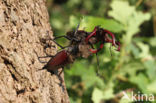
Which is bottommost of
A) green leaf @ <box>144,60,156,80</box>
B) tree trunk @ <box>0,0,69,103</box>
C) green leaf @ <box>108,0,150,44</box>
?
tree trunk @ <box>0,0,69,103</box>

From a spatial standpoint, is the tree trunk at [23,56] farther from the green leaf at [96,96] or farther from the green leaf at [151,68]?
the green leaf at [151,68]

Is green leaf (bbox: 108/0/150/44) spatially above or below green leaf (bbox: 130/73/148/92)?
above

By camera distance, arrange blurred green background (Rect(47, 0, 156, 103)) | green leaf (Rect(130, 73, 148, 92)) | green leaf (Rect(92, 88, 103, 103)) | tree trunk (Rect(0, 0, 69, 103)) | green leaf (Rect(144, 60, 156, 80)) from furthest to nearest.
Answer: green leaf (Rect(144, 60, 156, 80))
green leaf (Rect(130, 73, 148, 92))
blurred green background (Rect(47, 0, 156, 103))
green leaf (Rect(92, 88, 103, 103))
tree trunk (Rect(0, 0, 69, 103))

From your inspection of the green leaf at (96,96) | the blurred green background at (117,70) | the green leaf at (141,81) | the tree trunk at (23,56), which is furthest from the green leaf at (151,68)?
the tree trunk at (23,56)

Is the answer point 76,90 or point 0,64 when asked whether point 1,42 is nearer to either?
point 0,64

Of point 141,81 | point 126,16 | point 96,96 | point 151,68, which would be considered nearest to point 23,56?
point 96,96

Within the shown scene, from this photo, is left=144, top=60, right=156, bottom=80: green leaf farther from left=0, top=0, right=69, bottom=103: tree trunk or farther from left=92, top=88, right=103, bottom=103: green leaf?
left=0, top=0, right=69, bottom=103: tree trunk

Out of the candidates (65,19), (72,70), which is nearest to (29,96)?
(72,70)

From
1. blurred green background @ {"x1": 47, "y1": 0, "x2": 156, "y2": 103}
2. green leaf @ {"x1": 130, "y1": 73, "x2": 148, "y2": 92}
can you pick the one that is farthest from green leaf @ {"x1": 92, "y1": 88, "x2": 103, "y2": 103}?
green leaf @ {"x1": 130, "y1": 73, "x2": 148, "y2": 92}

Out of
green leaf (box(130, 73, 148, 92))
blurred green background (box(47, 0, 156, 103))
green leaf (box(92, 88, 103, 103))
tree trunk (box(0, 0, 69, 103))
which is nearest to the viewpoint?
tree trunk (box(0, 0, 69, 103))
